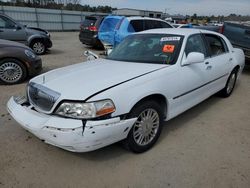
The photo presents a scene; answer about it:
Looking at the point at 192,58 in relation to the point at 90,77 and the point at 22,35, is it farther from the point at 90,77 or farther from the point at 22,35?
the point at 22,35

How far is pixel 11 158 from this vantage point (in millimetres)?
2822

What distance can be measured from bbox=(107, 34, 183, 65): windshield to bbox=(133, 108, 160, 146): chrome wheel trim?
2.72 feet

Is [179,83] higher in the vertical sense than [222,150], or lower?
higher

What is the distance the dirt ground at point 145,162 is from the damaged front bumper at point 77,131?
1.25ft

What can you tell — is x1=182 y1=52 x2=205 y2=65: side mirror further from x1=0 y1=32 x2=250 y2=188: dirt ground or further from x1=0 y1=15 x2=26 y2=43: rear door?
x1=0 y1=15 x2=26 y2=43: rear door

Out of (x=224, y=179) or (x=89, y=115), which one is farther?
(x=224, y=179)

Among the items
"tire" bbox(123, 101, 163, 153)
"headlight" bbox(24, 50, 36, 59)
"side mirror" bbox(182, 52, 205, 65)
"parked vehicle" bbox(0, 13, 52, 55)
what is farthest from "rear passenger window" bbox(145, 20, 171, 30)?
"tire" bbox(123, 101, 163, 153)

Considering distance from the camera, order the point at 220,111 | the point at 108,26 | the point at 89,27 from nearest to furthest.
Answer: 1. the point at 220,111
2. the point at 108,26
3. the point at 89,27

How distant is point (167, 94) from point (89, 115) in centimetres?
119

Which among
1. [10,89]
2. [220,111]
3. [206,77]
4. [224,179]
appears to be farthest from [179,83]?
[10,89]

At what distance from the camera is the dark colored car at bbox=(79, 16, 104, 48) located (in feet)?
36.9

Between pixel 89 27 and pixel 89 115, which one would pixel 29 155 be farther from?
pixel 89 27

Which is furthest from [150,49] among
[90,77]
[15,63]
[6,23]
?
[6,23]

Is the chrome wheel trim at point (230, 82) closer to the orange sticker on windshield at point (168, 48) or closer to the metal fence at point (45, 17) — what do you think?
the orange sticker on windshield at point (168, 48)
